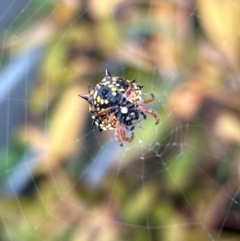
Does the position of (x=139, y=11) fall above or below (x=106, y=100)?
above

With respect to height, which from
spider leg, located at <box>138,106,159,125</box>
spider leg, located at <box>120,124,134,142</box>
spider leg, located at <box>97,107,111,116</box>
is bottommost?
spider leg, located at <box>120,124,134,142</box>

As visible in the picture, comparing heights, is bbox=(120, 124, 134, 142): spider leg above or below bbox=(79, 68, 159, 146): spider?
below

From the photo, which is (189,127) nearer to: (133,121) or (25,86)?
(133,121)

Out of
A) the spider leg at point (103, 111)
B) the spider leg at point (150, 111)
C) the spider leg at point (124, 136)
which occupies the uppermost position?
the spider leg at point (103, 111)

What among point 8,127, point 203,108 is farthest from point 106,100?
point 8,127

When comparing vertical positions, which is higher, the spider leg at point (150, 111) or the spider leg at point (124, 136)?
the spider leg at point (150, 111)
